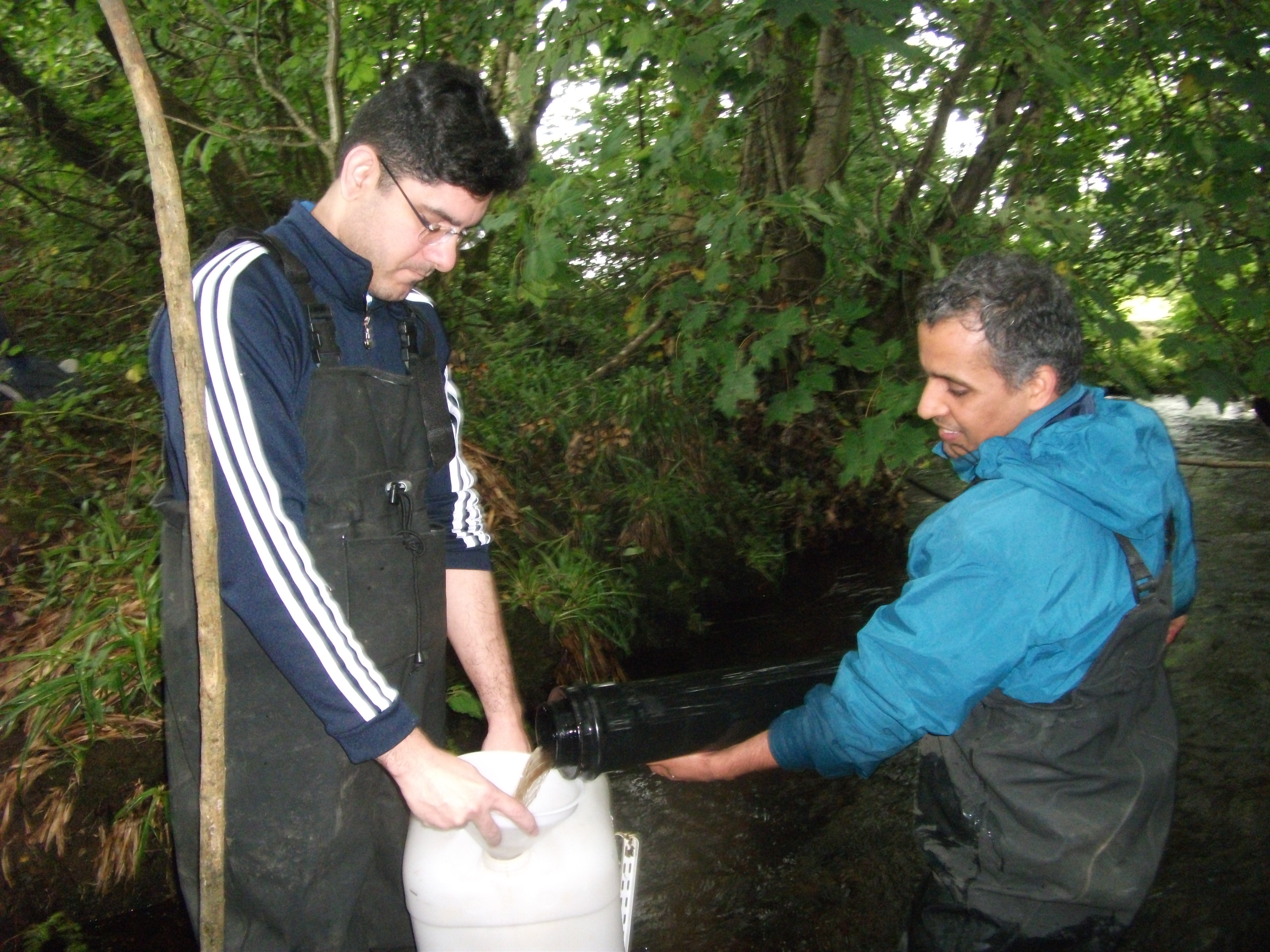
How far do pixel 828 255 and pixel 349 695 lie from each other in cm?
307

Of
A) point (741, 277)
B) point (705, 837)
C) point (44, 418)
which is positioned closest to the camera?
point (705, 837)

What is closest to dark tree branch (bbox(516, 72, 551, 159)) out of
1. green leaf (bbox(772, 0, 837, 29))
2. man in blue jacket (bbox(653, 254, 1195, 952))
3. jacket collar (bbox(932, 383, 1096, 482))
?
green leaf (bbox(772, 0, 837, 29))

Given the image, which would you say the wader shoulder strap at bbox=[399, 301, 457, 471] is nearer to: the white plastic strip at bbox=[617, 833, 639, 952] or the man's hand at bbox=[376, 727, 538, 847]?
the man's hand at bbox=[376, 727, 538, 847]

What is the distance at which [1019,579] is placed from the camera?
1517 mm

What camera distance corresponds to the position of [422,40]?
4.95m

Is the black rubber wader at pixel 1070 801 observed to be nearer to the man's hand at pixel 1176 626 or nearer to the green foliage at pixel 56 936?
the man's hand at pixel 1176 626

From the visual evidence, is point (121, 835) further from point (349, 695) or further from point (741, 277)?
point (741, 277)

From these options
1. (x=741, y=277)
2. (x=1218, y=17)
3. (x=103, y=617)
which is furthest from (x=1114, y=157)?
A: (x=103, y=617)

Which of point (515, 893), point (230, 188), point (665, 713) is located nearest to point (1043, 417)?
point (665, 713)

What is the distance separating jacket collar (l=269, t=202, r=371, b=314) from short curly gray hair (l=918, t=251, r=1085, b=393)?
114 cm

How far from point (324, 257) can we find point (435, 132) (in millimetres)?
308

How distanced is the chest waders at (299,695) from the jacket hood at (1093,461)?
1132 mm

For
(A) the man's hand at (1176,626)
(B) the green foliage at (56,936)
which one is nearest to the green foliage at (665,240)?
(B) the green foliage at (56,936)

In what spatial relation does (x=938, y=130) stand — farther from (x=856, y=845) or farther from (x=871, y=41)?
(x=856, y=845)
